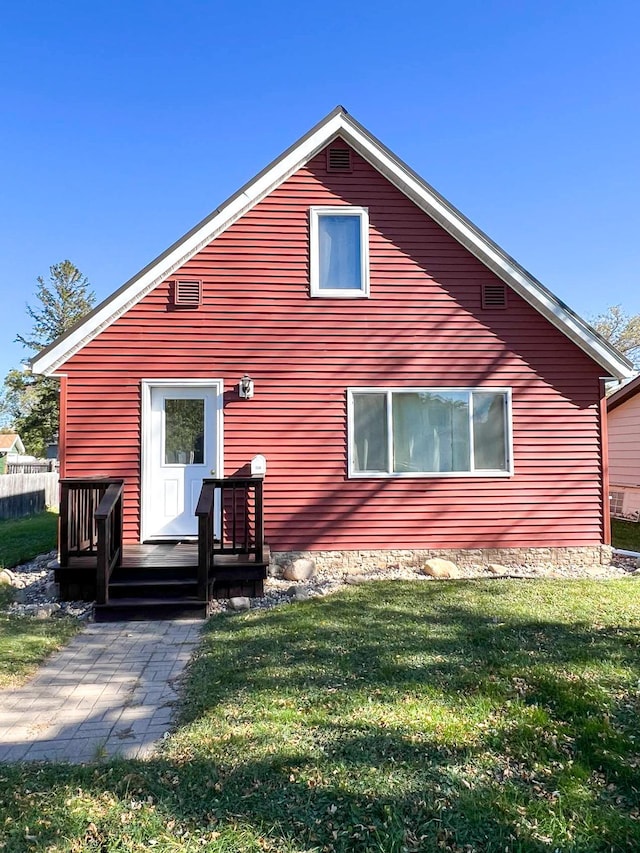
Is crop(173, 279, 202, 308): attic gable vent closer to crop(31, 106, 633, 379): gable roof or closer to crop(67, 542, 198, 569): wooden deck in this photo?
crop(31, 106, 633, 379): gable roof

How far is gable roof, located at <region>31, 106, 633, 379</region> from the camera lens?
7418 mm

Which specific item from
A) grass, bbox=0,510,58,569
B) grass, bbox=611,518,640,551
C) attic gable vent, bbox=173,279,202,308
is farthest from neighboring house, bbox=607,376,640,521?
grass, bbox=0,510,58,569

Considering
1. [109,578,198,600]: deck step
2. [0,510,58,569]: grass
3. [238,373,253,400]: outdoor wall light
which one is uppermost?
[238,373,253,400]: outdoor wall light

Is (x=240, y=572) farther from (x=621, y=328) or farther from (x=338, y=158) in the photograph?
(x=621, y=328)

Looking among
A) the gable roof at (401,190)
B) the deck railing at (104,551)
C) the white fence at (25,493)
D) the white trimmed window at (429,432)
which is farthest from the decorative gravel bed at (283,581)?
the white fence at (25,493)

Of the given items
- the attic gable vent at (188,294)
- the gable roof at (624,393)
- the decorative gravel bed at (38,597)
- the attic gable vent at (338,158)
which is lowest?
the decorative gravel bed at (38,597)

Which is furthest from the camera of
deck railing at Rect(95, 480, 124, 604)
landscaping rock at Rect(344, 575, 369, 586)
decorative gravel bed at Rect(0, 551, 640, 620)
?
landscaping rock at Rect(344, 575, 369, 586)

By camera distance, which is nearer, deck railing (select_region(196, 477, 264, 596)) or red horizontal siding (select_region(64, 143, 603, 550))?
deck railing (select_region(196, 477, 264, 596))

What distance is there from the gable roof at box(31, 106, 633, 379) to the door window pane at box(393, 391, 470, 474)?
1914mm

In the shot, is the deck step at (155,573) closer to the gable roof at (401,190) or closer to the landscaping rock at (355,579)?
the landscaping rock at (355,579)

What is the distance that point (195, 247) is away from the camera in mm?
7621

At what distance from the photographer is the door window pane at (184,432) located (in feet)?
24.9

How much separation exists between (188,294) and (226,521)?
334 centimetres

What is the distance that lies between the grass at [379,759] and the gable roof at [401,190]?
4799mm
